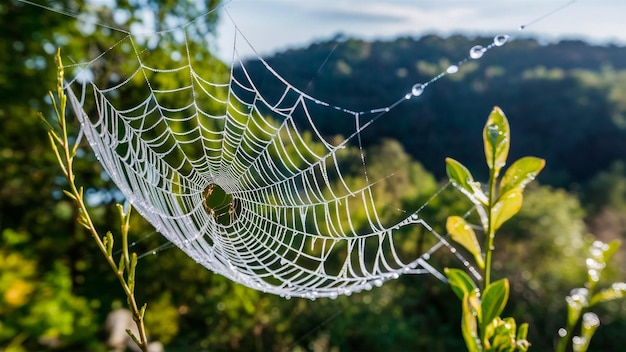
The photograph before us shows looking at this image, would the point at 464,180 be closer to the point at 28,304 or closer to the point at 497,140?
the point at 497,140

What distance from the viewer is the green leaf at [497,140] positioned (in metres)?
0.30

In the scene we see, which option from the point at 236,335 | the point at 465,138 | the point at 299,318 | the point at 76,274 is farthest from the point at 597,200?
the point at 76,274

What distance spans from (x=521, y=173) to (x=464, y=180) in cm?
4

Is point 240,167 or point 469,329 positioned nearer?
point 469,329

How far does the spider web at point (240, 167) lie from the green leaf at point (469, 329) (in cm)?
12

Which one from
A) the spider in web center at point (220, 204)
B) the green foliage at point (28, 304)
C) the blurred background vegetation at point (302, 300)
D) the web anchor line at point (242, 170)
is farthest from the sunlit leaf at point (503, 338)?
the green foliage at point (28, 304)

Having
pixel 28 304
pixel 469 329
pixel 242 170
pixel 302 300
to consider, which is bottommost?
pixel 302 300

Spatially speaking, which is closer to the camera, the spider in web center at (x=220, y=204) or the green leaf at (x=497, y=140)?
the green leaf at (x=497, y=140)

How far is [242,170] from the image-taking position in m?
1.84

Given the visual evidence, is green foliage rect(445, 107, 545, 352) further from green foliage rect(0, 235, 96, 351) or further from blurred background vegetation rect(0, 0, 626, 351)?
green foliage rect(0, 235, 96, 351)

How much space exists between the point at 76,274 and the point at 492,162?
12.5 feet

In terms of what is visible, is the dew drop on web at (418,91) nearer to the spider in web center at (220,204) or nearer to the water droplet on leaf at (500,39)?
the water droplet on leaf at (500,39)

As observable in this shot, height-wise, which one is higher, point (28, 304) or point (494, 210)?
point (494, 210)

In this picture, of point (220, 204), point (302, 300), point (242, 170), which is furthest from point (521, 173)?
point (302, 300)
